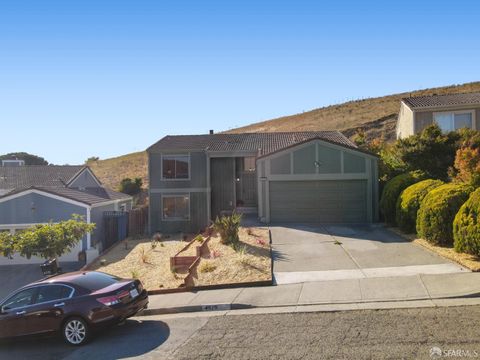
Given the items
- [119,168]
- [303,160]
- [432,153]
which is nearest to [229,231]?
[303,160]

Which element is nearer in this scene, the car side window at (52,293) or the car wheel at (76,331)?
the car wheel at (76,331)

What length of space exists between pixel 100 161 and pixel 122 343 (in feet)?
244

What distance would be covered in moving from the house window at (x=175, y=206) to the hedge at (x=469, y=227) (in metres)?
15.8

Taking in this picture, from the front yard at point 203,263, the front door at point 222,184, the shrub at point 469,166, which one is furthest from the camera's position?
the front door at point 222,184

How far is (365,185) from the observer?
23.2m

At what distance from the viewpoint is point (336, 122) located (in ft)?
239

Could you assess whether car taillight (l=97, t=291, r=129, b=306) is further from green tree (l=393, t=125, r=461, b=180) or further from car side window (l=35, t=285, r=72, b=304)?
green tree (l=393, t=125, r=461, b=180)

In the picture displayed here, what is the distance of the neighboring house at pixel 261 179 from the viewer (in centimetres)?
2323

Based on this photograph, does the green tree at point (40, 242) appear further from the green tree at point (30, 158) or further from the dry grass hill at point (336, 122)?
the green tree at point (30, 158)

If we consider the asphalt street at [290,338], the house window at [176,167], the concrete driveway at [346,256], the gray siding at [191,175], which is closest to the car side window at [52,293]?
the asphalt street at [290,338]

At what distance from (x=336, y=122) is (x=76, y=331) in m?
66.6

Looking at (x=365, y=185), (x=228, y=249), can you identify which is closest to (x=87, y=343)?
(x=228, y=249)

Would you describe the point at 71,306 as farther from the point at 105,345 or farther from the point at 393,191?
the point at 393,191

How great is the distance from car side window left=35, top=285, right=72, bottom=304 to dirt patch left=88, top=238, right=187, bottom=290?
13.8 ft
